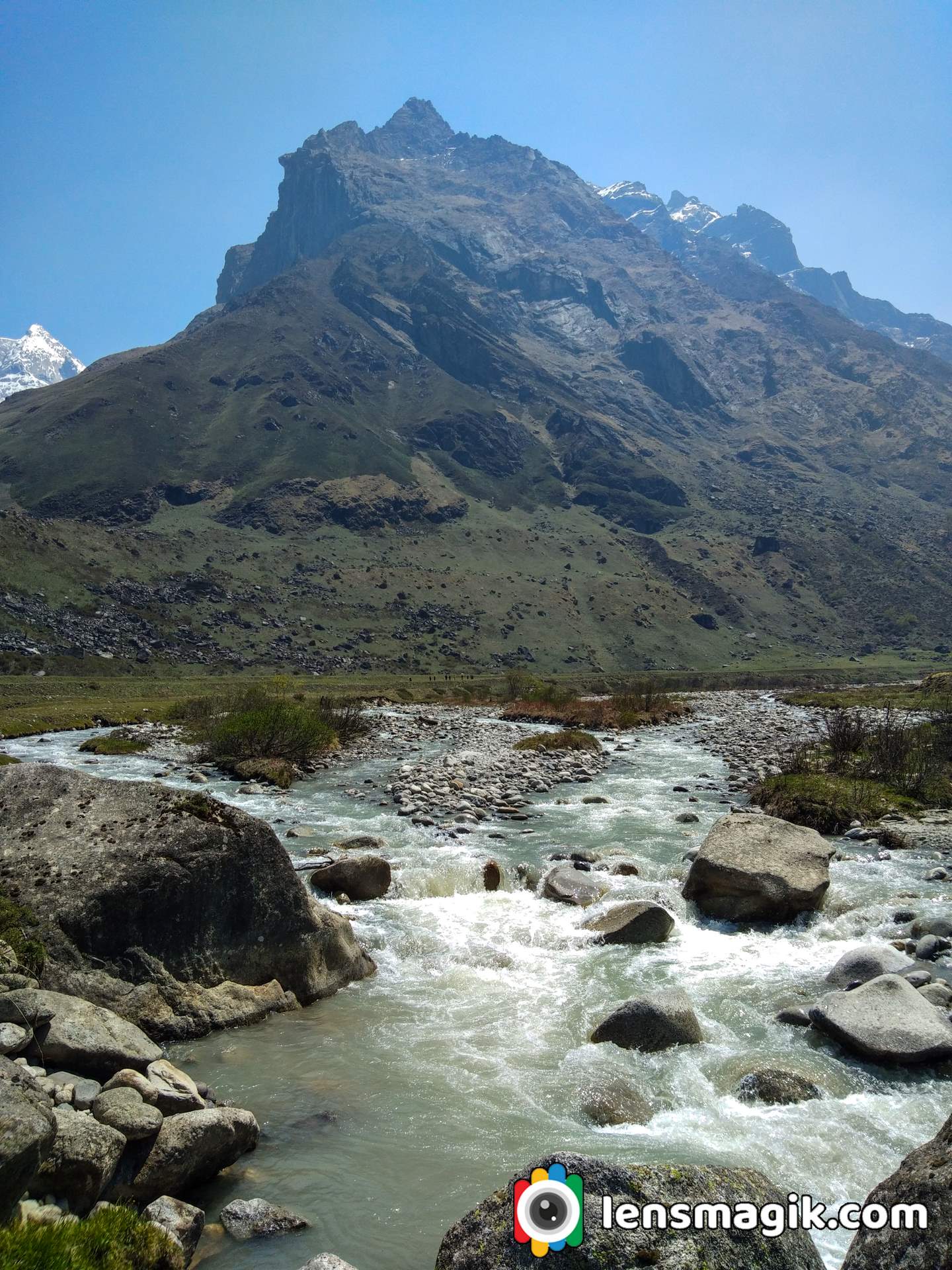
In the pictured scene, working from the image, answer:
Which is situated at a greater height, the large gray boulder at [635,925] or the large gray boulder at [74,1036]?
the large gray boulder at [74,1036]

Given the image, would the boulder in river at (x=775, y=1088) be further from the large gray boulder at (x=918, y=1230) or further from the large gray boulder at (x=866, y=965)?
the large gray boulder at (x=918, y=1230)

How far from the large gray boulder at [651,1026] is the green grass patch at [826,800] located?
47.7ft

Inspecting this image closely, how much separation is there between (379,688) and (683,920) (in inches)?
3973

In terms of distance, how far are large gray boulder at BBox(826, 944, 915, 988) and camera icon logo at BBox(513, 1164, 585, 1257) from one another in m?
9.99

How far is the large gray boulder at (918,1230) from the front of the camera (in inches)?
161

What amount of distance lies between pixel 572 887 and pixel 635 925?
260cm

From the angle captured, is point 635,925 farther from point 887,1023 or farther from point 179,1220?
point 179,1220

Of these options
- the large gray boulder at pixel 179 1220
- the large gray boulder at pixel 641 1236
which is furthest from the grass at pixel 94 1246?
the large gray boulder at pixel 641 1236

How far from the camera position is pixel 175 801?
43.0ft

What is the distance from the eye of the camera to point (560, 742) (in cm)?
4469

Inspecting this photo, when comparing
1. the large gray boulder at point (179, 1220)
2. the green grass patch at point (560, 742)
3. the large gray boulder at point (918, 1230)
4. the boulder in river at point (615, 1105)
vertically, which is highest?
the large gray boulder at point (918, 1230)

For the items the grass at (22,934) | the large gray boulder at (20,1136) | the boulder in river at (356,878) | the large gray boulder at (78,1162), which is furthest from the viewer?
the boulder in river at (356,878)

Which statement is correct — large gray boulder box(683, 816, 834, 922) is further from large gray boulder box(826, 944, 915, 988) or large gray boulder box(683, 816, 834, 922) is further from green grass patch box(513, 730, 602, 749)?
green grass patch box(513, 730, 602, 749)

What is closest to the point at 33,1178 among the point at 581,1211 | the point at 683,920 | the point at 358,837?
the point at 581,1211
